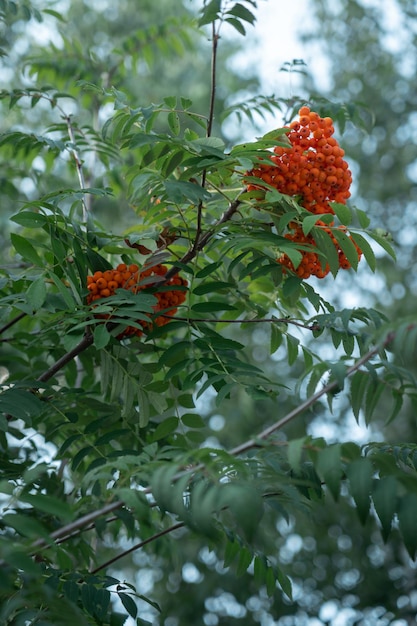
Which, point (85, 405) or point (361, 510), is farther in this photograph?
point (85, 405)

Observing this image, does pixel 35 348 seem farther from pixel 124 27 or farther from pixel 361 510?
pixel 124 27

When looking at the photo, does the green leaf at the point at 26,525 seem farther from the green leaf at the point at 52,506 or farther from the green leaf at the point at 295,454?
the green leaf at the point at 295,454

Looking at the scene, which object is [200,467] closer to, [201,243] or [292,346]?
[201,243]

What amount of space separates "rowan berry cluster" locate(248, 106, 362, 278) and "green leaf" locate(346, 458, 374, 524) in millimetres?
686

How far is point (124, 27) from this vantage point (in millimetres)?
10875

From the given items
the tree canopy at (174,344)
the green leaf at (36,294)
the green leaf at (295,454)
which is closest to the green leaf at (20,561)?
the tree canopy at (174,344)

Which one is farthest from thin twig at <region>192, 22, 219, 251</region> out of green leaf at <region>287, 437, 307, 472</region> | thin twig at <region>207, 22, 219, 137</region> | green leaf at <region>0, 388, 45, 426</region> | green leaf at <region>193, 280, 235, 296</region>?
green leaf at <region>287, 437, 307, 472</region>

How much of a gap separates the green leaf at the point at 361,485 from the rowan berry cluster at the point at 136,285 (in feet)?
2.49

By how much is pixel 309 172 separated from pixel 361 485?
2.72 ft

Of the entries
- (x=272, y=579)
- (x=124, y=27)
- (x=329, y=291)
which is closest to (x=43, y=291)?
(x=272, y=579)

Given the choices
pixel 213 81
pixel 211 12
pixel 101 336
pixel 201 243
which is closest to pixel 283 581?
pixel 101 336

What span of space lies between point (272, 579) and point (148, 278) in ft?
2.54

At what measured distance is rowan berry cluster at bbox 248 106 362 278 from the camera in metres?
1.74

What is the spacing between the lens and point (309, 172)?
5.68 feet
